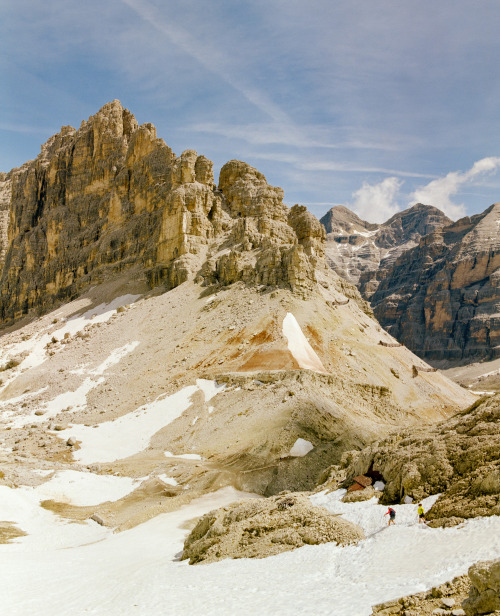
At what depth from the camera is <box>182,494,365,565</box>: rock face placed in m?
13.5

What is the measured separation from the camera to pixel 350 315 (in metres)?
59.9

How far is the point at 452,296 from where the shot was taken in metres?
156

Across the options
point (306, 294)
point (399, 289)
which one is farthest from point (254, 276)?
point (399, 289)

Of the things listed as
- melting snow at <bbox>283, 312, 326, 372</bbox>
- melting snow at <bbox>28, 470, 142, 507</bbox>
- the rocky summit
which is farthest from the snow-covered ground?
melting snow at <bbox>283, 312, 326, 372</bbox>

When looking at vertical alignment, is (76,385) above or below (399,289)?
below

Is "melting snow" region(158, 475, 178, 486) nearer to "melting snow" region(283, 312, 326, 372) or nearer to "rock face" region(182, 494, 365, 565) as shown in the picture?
"rock face" region(182, 494, 365, 565)

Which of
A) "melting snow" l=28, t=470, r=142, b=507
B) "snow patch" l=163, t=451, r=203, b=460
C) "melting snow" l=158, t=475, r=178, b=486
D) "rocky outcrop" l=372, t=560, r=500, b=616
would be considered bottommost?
"melting snow" l=28, t=470, r=142, b=507

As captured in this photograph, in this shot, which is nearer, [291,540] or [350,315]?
[291,540]

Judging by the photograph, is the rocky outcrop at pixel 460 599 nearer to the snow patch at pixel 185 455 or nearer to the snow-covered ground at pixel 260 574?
the snow-covered ground at pixel 260 574

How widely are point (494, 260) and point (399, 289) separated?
120 ft

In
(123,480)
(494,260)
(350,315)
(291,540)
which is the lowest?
(123,480)

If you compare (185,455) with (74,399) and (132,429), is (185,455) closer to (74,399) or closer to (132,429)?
(132,429)

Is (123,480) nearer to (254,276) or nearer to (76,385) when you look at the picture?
(76,385)

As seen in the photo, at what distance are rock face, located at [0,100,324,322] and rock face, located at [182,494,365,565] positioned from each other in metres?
37.0
